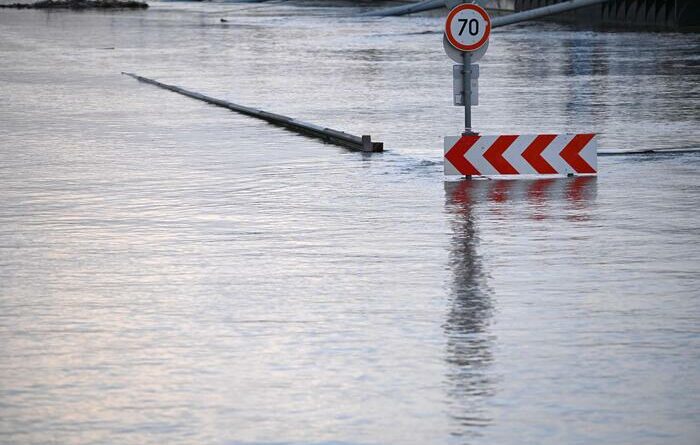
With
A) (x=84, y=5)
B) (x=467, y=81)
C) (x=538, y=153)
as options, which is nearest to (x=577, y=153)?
(x=538, y=153)

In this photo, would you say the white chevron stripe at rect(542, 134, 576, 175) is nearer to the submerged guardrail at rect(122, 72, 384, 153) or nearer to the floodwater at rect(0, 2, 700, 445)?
the floodwater at rect(0, 2, 700, 445)

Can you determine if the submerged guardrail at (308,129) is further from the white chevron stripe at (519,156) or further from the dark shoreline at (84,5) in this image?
the dark shoreline at (84,5)

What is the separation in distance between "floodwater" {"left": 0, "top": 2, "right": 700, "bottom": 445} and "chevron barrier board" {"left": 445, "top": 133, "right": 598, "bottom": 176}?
0.27m

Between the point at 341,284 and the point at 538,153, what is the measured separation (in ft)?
21.8

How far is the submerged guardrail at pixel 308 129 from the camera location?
68.4 ft

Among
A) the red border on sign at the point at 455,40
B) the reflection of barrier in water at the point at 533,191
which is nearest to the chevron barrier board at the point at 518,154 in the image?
the reflection of barrier in water at the point at 533,191

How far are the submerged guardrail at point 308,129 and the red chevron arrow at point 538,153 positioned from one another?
129 inches

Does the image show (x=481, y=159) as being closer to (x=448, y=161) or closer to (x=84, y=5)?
(x=448, y=161)

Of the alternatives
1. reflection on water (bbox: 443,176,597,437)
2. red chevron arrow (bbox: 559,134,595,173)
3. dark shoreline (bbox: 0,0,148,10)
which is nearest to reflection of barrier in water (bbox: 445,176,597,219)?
reflection on water (bbox: 443,176,597,437)

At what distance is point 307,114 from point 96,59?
68.6 ft

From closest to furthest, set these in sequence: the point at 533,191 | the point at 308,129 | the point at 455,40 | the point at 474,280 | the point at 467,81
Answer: the point at 474,280, the point at 533,191, the point at 455,40, the point at 467,81, the point at 308,129

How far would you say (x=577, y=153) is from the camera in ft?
58.8

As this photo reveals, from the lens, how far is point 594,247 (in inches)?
519

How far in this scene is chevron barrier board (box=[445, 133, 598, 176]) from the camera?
58.5 feet
